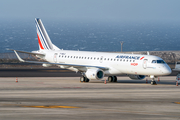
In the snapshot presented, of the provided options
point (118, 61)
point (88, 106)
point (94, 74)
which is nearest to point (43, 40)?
point (94, 74)

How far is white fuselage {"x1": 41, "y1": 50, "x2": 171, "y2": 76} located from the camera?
42.3 meters

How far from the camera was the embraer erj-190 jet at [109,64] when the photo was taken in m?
42.6

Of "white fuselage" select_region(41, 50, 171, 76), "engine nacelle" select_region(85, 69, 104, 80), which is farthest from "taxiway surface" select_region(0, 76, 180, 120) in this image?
"engine nacelle" select_region(85, 69, 104, 80)

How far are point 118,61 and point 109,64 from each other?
144 cm

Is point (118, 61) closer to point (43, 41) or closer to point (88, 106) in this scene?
point (43, 41)

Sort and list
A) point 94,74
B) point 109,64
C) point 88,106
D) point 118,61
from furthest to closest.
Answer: point 109,64
point 118,61
point 94,74
point 88,106

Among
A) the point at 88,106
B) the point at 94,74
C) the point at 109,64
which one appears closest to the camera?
the point at 88,106

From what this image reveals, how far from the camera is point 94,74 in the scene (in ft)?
145

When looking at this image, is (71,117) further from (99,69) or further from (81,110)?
(99,69)

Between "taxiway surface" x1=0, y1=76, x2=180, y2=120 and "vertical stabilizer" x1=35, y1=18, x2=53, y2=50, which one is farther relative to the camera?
"vertical stabilizer" x1=35, y1=18, x2=53, y2=50

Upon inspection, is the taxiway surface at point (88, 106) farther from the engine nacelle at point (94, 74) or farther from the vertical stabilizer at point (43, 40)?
the vertical stabilizer at point (43, 40)

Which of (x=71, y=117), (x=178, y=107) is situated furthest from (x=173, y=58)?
(x=71, y=117)

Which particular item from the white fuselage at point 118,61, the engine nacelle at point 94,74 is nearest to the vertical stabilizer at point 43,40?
the white fuselage at point 118,61

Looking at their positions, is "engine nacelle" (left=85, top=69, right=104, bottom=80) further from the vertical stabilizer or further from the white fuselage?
the vertical stabilizer
